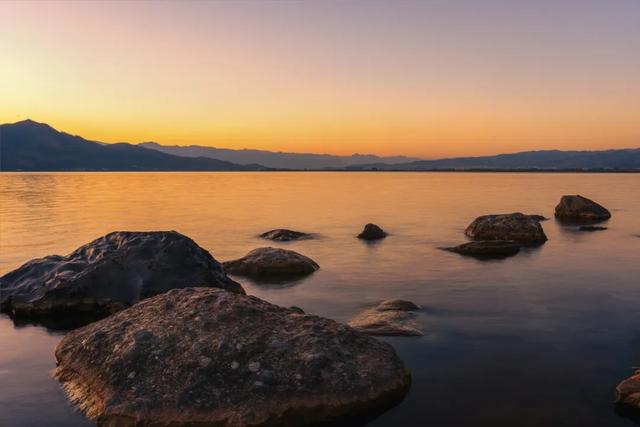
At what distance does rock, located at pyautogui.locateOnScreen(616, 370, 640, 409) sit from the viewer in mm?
8312

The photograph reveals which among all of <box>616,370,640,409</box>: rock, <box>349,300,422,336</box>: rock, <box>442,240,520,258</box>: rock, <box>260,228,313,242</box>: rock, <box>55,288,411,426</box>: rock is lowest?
<box>260,228,313,242</box>: rock

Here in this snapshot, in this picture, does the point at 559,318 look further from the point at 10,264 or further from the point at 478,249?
the point at 10,264

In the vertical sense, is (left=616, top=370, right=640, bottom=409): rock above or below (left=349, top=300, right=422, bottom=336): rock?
above

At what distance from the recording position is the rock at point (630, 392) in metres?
8.31

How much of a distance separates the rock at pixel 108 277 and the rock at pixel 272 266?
361 centimetres

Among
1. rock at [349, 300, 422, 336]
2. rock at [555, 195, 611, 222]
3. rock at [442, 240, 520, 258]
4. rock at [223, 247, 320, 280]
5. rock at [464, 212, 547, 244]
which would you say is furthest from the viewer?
rock at [555, 195, 611, 222]

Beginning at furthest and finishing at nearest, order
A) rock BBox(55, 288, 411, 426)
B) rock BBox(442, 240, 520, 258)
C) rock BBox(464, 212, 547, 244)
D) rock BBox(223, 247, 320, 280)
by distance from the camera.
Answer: rock BBox(464, 212, 547, 244)
rock BBox(442, 240, 520, 258)
rock BBox(223, 247, 320, 280)
rock BBox(55, 288, 411, 426)

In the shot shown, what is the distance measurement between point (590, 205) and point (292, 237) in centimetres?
2680

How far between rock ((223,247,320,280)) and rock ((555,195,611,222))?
30.5 metres

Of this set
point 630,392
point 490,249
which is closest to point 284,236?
point 490,249

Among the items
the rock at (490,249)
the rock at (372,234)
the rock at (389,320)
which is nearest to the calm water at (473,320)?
the rock at (389,320)

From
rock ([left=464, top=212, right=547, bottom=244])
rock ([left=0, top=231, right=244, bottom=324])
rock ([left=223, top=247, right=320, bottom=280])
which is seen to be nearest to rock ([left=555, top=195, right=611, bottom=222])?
rock ([left=464, top=212, right=547, bottom=244])

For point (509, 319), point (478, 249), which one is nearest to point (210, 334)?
point (509, 319)

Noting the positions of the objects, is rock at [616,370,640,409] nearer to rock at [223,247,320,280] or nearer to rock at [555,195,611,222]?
rock at [223,247,320,280]
